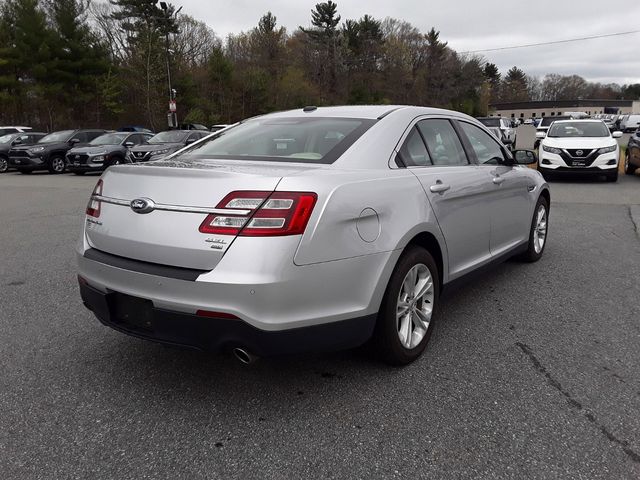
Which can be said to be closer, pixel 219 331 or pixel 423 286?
pixel 219 331

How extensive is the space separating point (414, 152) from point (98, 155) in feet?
53.6

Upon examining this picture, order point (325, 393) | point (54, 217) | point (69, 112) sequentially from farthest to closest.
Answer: point (69, 112), point (54, 217), point (325, 393)

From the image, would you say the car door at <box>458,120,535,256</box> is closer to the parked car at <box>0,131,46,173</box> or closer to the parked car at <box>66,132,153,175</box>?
the parked car at <box>66,132,153,175</box>

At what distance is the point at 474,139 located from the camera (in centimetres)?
437

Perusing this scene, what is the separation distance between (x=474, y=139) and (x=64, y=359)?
3.45 m

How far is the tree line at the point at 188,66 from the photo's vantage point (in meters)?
38.3

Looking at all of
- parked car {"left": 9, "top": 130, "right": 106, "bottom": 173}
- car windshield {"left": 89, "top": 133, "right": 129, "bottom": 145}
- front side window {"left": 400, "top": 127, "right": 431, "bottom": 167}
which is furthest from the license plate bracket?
parked car {"left": 9, "top": 130, "right": 106, "bottom": 173}

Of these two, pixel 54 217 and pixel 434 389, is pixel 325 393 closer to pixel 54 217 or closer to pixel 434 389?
pixel 434 389

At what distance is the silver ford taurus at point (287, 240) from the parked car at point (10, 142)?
20.4 m

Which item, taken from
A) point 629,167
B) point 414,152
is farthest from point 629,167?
point 414,152

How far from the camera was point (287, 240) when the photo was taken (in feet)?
7.88

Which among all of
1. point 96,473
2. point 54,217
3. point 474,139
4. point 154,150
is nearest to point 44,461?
point 96,473

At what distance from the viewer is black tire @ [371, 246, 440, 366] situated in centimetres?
291

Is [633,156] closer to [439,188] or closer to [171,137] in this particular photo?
[439,188]
